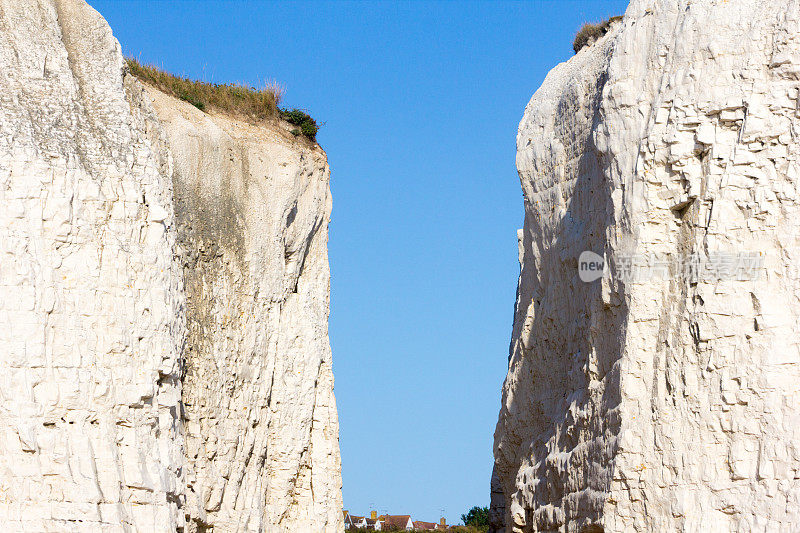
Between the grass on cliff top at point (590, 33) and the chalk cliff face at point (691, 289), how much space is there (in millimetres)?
5506

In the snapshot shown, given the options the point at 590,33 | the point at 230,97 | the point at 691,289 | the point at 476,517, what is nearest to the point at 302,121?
the point at 230,97

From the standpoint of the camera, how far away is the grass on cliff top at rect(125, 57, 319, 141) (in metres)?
28.3

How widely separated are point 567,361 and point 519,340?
320 centimetres

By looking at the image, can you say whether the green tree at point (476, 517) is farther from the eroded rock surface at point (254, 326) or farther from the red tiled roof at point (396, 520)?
the eroded rock surface at point (254, 326)

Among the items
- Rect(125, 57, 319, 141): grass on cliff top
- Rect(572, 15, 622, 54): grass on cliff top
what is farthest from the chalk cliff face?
Rect(125, 57, 319, 141): grass on cliff top

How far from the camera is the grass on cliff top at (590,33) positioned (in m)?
29.0

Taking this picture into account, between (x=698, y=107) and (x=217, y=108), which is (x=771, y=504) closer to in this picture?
(x=698, y=107)

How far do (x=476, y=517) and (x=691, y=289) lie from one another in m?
40.5

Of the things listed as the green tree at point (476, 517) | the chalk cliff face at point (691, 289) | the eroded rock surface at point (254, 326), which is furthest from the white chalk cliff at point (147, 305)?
the green tree at point (476, 517)

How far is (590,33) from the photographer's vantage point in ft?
97.1

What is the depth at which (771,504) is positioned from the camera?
62.0 ft

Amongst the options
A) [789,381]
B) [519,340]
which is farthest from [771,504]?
[519,340]

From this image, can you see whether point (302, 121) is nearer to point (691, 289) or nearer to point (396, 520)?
point (691, 289)

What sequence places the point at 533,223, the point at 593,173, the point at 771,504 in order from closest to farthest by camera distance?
the point at 771,504 → the point at 593,173 → the point at 533,223
